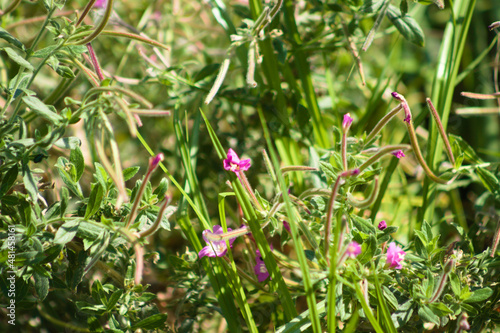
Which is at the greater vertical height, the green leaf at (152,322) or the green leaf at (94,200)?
the green leaf at (94,200)

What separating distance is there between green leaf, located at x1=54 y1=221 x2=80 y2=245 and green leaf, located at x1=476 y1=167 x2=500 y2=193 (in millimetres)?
767

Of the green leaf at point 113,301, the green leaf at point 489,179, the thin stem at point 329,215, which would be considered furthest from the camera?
the green leaf at point 489,179

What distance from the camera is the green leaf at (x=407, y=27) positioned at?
33.9 inches

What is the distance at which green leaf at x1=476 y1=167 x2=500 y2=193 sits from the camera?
2.70ft

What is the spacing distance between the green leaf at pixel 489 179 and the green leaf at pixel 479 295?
23 cm

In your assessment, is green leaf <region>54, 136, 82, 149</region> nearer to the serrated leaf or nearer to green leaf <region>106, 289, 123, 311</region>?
the serrated leaf

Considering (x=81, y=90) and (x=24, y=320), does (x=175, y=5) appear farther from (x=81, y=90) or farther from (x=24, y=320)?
(x=24, y=320)

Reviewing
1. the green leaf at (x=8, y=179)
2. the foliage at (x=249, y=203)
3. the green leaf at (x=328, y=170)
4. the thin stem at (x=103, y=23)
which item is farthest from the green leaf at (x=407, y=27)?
the green leaf at (x=8, y=179)

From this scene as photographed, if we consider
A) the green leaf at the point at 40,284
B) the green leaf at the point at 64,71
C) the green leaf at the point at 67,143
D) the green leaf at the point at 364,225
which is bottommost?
the green leaf at the point at 364,225

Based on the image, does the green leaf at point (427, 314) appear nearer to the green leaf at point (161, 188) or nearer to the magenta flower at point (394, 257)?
the magenta flower at point (394, 257)

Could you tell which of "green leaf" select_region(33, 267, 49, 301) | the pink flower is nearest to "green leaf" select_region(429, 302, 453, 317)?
the pink flower

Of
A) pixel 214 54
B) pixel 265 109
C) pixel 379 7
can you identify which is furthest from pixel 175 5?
pixel 379 7

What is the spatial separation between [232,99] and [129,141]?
55 cm

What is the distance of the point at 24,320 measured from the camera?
2.95 ft
